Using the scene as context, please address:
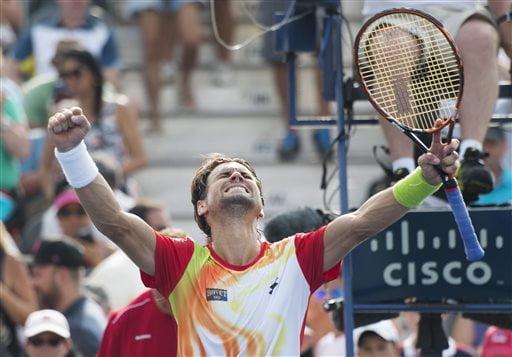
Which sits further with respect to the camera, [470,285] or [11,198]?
[11,198]

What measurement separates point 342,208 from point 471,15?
102 cm

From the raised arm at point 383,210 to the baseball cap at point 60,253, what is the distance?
9.75ft

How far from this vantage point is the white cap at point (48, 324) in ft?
23.0

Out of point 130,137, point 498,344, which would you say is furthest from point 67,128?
point 130,137

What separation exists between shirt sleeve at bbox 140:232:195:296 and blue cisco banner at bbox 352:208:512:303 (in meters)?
1.12

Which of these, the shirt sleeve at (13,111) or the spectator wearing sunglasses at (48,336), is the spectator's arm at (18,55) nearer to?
the shirt sleeve at (13,111)

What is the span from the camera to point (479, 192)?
6051 mm

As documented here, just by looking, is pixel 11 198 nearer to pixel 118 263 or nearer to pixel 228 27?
pixel 118 263

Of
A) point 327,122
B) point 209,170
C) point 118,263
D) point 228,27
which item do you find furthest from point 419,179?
point 228,27

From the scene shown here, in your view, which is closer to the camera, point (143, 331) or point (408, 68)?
point (408, 68)

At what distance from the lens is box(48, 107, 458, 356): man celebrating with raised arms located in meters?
4.98

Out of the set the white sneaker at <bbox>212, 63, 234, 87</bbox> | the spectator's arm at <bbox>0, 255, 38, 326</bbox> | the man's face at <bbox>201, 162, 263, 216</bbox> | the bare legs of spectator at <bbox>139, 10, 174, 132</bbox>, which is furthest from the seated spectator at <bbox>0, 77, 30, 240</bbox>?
the man's face at <bbox>201, 162, 263, 216</bbox>

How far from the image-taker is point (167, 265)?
517cm

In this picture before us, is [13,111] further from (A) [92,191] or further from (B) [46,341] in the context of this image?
(A) [92,191]
